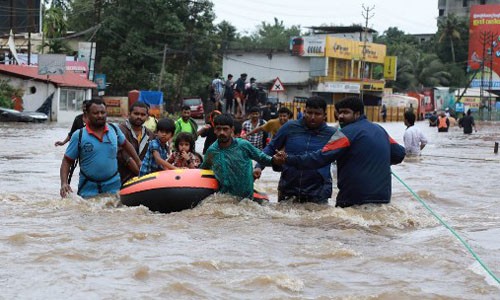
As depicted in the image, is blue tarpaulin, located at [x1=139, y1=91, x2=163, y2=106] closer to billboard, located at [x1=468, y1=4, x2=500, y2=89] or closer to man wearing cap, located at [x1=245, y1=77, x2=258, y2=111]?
man wearing cap, located at [x1=245, y1=77, x2=258, y2=111]

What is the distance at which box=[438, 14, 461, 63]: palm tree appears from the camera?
9938 centimetres

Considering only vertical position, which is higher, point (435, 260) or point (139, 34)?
point (139, 34)

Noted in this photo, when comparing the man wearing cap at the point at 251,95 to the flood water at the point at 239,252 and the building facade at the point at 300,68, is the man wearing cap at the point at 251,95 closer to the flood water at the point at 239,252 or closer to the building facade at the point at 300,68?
the flood water at the point at 239,252

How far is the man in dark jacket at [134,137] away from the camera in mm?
9625

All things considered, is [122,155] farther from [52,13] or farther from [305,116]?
[52,13]

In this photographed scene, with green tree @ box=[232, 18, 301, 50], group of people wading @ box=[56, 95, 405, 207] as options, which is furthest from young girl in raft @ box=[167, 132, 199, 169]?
green tree @ box=[232, 18, 301, 50]

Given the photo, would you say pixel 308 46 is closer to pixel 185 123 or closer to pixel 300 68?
pixel 300 68

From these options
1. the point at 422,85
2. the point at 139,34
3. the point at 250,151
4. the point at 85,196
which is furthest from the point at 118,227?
the point at 422,85

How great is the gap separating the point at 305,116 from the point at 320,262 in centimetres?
223

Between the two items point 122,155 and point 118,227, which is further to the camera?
point 122,155

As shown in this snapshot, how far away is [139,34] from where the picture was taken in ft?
188

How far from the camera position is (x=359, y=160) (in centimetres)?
827

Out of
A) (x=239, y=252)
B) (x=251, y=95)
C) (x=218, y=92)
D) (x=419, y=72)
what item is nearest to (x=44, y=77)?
(x=251, y=95)

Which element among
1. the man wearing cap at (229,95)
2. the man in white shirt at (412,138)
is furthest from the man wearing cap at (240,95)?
the man in white shirt at (412,138)
